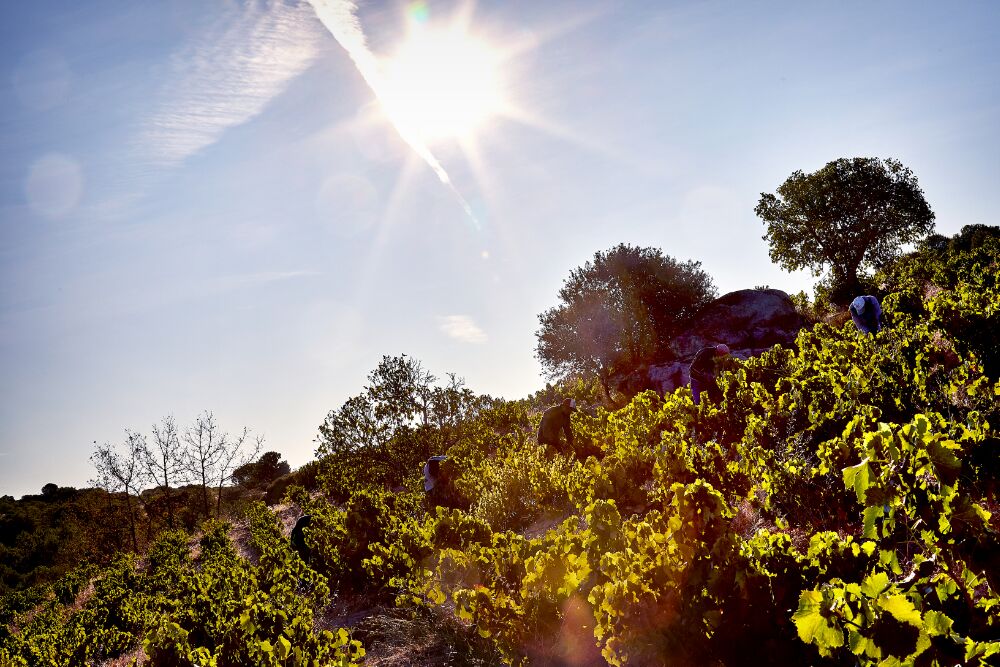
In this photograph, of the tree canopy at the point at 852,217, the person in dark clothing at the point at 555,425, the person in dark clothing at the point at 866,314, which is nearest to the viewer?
the person in dark clothing at the point at 866,314

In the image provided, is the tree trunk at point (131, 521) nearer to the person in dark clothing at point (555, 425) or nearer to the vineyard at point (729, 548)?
the vineyard at point (729, 548)

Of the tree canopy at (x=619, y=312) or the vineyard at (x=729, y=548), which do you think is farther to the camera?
the tree canopy at (x=619, y=312)

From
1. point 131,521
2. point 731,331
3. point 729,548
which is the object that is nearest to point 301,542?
point 729,548

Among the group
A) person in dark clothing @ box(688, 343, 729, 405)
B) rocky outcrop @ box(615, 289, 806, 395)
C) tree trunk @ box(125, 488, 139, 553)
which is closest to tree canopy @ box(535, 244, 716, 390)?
rocky outcrop @ box(615, 289, 806, 395)

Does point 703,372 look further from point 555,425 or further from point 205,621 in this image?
point 205,621

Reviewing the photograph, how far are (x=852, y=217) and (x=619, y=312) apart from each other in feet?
49.8

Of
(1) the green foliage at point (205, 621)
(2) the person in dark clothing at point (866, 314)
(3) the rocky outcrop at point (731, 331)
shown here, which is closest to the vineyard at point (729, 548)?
(1) the green foliage at point (205, 621)

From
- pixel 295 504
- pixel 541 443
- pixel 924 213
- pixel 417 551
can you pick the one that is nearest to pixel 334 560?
pixel 417 551

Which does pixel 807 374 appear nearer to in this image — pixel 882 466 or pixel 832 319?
pixel 882 466

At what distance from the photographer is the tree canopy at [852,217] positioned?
2509 cm

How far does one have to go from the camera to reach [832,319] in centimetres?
1992

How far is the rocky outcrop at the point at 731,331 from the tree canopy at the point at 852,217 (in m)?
7.07

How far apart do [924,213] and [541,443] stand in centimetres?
2515

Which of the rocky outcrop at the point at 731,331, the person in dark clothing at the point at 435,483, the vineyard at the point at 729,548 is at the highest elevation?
the rocky outcrop at the point at 731,331
